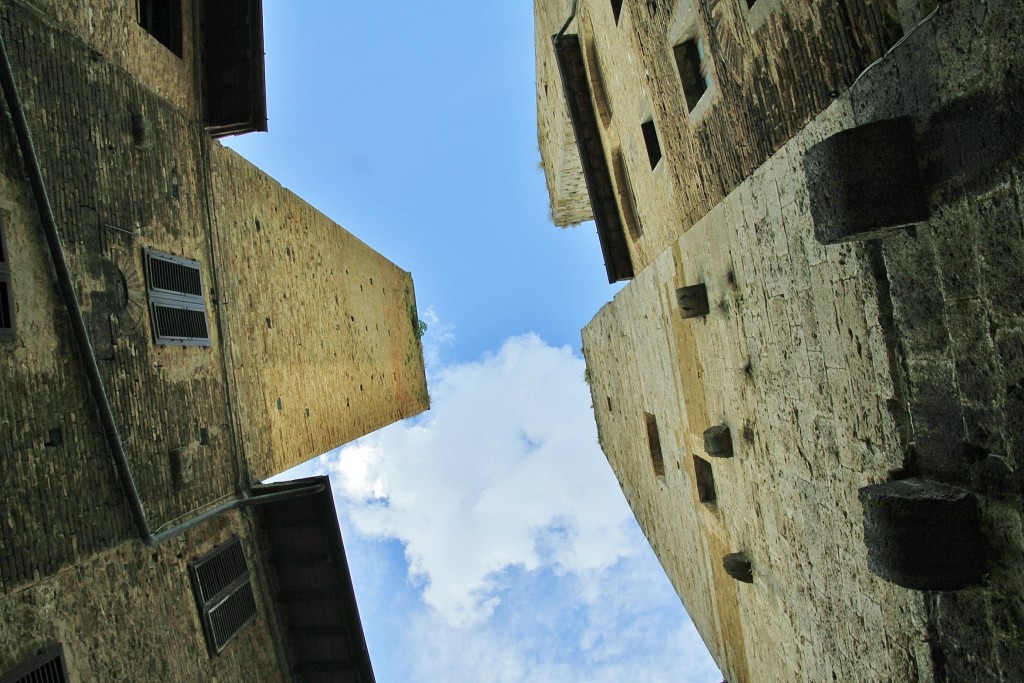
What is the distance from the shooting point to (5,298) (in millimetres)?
5004

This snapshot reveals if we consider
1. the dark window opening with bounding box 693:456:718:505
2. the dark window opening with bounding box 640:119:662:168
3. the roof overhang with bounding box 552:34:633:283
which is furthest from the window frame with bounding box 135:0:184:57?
the dark window opening with bounding box 693:456:718:505

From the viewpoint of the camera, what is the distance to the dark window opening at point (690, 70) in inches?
274

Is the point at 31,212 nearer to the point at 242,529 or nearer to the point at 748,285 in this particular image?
the point at 242,529

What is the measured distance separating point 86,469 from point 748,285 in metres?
5.29

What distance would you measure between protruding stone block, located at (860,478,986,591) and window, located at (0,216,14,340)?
18.1ft

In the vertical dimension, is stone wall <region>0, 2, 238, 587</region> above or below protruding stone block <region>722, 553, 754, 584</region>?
above

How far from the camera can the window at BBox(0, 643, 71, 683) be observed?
4512 mm

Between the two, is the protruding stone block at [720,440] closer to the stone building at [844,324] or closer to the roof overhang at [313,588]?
the stone building at [844,324]

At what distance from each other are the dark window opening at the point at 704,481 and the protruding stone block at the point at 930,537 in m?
4.24

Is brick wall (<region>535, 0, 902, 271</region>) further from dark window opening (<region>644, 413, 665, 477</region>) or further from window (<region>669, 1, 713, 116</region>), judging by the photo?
dark window opening (<region>644, 413, 665, 477</region>)

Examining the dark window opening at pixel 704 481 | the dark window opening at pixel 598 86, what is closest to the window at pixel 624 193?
the dark window opening at pixel 598 86

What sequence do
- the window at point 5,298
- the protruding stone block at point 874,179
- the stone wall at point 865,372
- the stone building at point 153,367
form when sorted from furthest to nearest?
the stone building at point 153,367 < the window at point 5,298 < the protruding stone block at point 874,179 < the stone wall at point 865,372

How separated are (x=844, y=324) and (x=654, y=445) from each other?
621 centimetres

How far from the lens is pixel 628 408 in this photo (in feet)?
37.7
